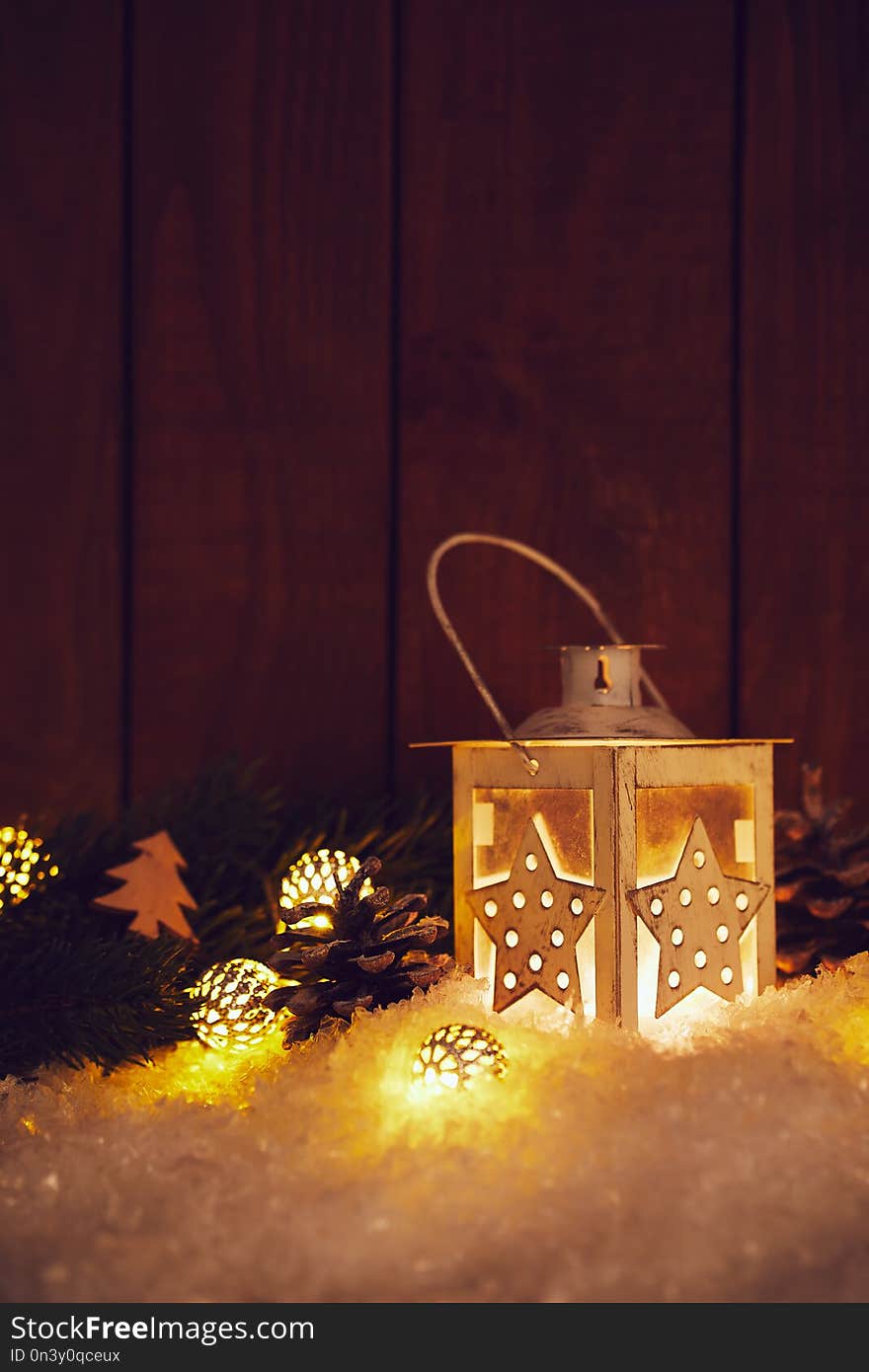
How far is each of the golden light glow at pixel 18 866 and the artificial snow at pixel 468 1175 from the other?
0.59 ft

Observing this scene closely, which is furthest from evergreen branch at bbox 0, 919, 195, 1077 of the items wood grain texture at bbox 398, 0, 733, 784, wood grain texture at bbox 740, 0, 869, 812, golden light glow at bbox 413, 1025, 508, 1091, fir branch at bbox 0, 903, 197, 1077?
wood grain texture at bbox 740, 0, 869, 812

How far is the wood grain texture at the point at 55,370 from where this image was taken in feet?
4.38

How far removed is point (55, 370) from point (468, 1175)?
105 cm

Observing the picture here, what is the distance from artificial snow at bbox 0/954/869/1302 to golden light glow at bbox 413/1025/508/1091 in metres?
0.01

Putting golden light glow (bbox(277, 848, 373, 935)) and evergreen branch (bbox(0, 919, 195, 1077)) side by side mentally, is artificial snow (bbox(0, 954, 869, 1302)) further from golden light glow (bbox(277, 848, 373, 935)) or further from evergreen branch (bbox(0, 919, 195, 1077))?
golden light glow (bbox(277, 848, 373, 935))

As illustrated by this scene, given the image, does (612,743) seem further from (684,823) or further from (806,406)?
(806,406)

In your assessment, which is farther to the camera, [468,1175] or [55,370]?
[55,370]

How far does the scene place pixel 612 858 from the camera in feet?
2.88

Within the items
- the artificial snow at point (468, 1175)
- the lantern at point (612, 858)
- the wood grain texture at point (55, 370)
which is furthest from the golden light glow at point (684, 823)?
the wood grain texture at point (55, 370)

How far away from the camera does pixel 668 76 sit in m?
1.36

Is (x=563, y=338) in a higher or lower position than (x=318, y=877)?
higher

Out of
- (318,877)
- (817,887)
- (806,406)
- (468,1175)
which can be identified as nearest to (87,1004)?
(318,877)

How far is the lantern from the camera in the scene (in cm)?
88

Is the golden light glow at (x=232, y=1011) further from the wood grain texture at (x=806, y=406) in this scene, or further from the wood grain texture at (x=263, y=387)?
the wood grain texture at (x=806, y=406)
